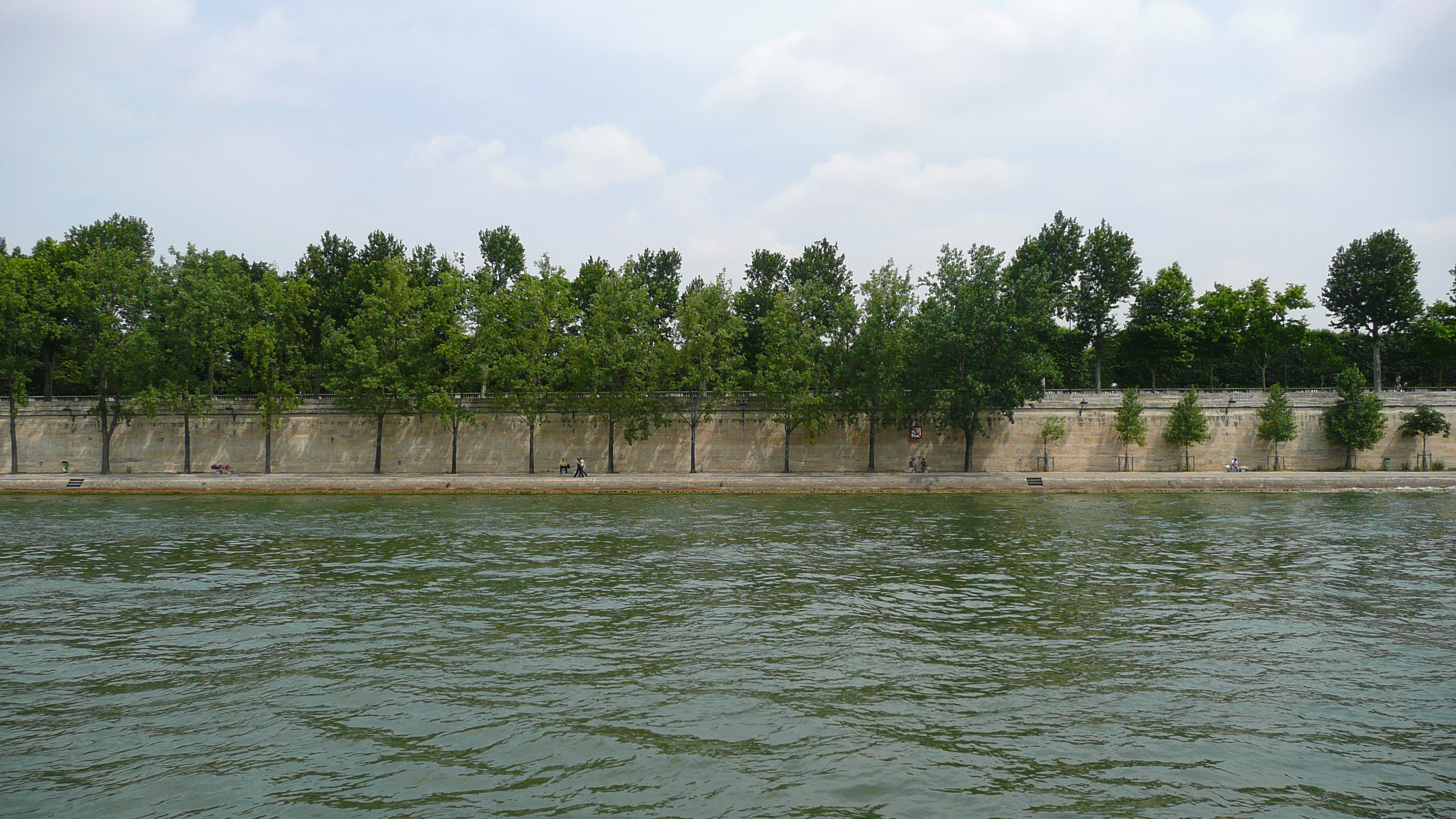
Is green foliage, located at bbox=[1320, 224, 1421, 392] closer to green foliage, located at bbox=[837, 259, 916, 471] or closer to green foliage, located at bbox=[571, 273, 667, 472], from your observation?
green foliage, located at bbox=[837, 259, 916, 471]

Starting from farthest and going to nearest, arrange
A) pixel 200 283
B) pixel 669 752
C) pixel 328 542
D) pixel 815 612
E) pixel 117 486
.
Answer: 1. pixel 200 283
2. pixel 117 486
3. pixel 328 542
4. pixel 815 612
5. pixel 669 752

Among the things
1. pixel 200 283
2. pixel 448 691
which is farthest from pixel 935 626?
pixel 200 283

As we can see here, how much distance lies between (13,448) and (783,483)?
4746cm

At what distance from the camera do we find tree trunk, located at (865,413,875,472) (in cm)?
5084

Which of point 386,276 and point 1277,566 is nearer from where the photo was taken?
point 1277,566

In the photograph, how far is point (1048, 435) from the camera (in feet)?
167

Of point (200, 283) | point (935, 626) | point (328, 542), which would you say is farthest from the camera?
point (200, 283)

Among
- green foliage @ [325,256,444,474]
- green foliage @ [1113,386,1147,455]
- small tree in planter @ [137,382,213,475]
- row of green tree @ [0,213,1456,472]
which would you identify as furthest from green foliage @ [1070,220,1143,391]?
small tree in planter @ [137,382,213,475]

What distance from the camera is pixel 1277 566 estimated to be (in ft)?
70.4

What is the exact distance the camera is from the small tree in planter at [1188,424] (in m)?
50.5

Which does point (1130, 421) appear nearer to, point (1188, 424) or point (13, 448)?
point (1188, 424)

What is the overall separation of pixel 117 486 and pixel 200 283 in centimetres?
1310

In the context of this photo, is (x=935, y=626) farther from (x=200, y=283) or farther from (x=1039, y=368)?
(x=200, y=283)

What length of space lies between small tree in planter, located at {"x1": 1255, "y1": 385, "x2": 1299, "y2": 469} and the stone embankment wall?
525 millimetres
